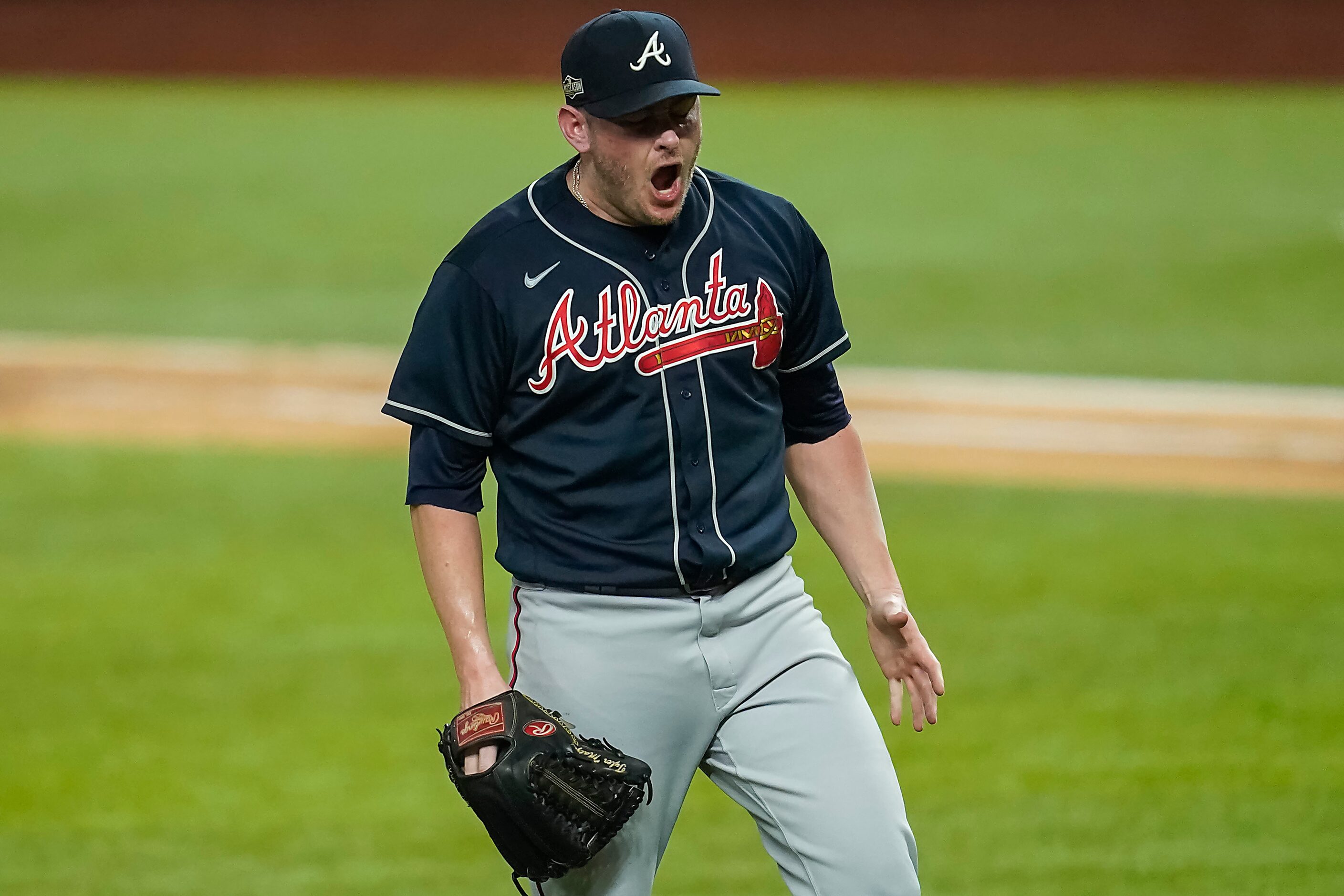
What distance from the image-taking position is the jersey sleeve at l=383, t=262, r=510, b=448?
9.68 feet

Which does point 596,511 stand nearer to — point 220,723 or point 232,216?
point 220,723

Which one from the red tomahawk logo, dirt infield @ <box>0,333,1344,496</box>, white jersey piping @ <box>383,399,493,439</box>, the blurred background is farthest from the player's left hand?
dirt infield @ <box>0,333,1344,496</box>

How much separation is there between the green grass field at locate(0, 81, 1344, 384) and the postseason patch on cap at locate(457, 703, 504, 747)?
397 inches

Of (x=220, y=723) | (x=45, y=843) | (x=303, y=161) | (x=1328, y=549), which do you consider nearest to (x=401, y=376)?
(x=45, y=843)

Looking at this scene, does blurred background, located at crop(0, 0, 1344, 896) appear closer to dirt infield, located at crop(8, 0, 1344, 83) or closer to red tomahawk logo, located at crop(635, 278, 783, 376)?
dirt infield, located at crop(8, 0, 1344, 83)

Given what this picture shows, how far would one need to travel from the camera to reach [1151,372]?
12398 millimetres

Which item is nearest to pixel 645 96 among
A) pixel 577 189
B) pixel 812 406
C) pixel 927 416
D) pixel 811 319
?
pixel 577 189

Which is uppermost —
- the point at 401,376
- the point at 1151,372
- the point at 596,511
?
the point at 401,376

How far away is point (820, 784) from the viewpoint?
2996 millimetres

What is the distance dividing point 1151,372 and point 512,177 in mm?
9652

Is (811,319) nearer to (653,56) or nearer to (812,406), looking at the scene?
(812,406)

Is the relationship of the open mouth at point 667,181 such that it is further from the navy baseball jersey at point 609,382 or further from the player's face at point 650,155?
the navy baseball jersey at point 609,382

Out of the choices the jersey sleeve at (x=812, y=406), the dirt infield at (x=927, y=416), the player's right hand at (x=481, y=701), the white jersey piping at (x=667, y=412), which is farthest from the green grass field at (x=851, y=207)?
the player's right hand at (x=481, y=701)

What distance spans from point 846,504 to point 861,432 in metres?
7.37
